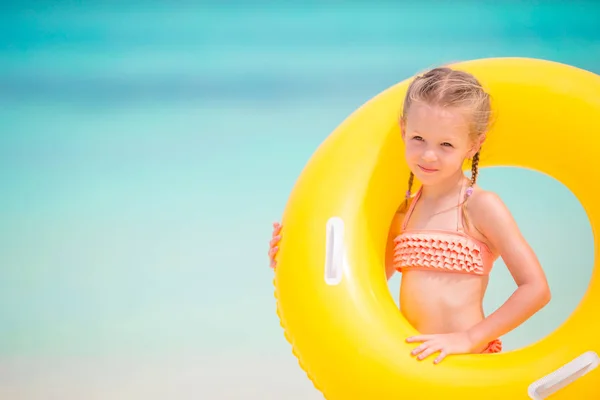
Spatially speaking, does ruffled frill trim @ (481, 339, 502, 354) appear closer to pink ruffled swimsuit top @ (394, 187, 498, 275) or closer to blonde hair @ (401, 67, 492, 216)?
pink ruffled swimsuit top @ (394, 187, 498, 275)

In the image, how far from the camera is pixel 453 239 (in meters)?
1.67

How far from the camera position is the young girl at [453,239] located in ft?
5.19

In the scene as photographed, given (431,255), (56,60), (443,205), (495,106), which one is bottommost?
(431,255)

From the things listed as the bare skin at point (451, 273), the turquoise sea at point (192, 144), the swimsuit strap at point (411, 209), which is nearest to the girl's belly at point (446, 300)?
the bare skin at point (451, 273)

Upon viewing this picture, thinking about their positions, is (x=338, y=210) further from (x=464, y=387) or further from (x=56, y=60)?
(x=56, y=60)

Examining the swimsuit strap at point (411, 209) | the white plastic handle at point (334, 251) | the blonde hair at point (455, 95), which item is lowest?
the white plastic handle at point (334, 251)

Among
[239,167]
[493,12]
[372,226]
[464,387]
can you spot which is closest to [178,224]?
[239,167]

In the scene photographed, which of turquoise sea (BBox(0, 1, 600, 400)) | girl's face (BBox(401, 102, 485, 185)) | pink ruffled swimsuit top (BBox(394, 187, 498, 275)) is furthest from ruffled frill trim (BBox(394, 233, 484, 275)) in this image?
turquoise sea (BBox(0, 1, 600, 400))

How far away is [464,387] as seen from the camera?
1.53 m

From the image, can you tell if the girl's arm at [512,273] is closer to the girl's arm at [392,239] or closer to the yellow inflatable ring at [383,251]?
the yellow inflatable ring at [383,251]

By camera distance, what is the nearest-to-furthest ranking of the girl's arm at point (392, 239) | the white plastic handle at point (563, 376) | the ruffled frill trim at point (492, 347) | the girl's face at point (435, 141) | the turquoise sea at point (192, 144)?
the white plastic handle at point (563, 376)
the girl's face at point (435, 141)
the ruffled frill trim at point (492, 347)
the girl's arm at point (392, 239)
the turquoise sea at point (192, 144)

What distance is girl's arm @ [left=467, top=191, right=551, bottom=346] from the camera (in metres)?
1.56

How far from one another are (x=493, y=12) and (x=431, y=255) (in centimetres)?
236

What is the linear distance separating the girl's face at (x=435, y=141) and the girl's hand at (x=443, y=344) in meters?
0.32
